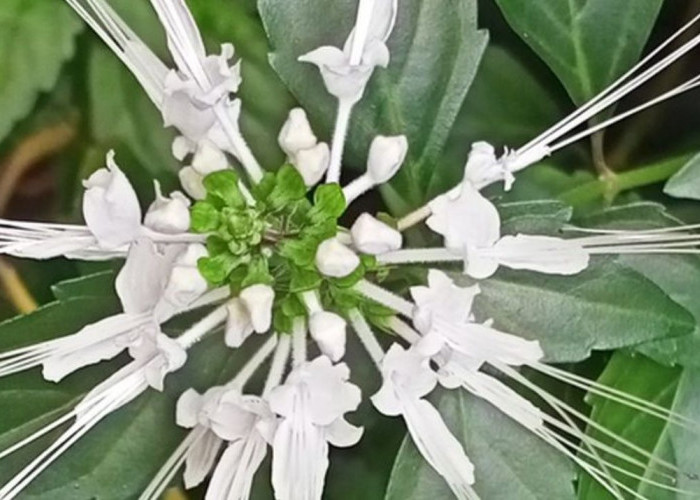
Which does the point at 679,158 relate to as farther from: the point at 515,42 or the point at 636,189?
the point at 515,42

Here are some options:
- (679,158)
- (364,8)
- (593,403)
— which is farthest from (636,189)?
(364,8)

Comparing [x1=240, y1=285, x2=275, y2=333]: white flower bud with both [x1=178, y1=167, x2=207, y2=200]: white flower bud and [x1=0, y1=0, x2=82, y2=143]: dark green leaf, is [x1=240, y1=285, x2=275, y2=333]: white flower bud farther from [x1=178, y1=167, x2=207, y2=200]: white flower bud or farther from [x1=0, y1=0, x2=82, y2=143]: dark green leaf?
[x1=0, y1=0, x2=82, y2=143]: dark green leaf

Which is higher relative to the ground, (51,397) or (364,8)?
(364,8)

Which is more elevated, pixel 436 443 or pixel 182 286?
pixel 182 286

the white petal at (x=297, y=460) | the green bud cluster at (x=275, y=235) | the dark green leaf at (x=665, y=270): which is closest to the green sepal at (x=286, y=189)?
the green bud cluster at (x=275, y=235)

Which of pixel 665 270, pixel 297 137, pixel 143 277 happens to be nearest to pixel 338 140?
pixel 297 137

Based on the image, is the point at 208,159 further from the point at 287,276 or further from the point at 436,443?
the point at 436,443
